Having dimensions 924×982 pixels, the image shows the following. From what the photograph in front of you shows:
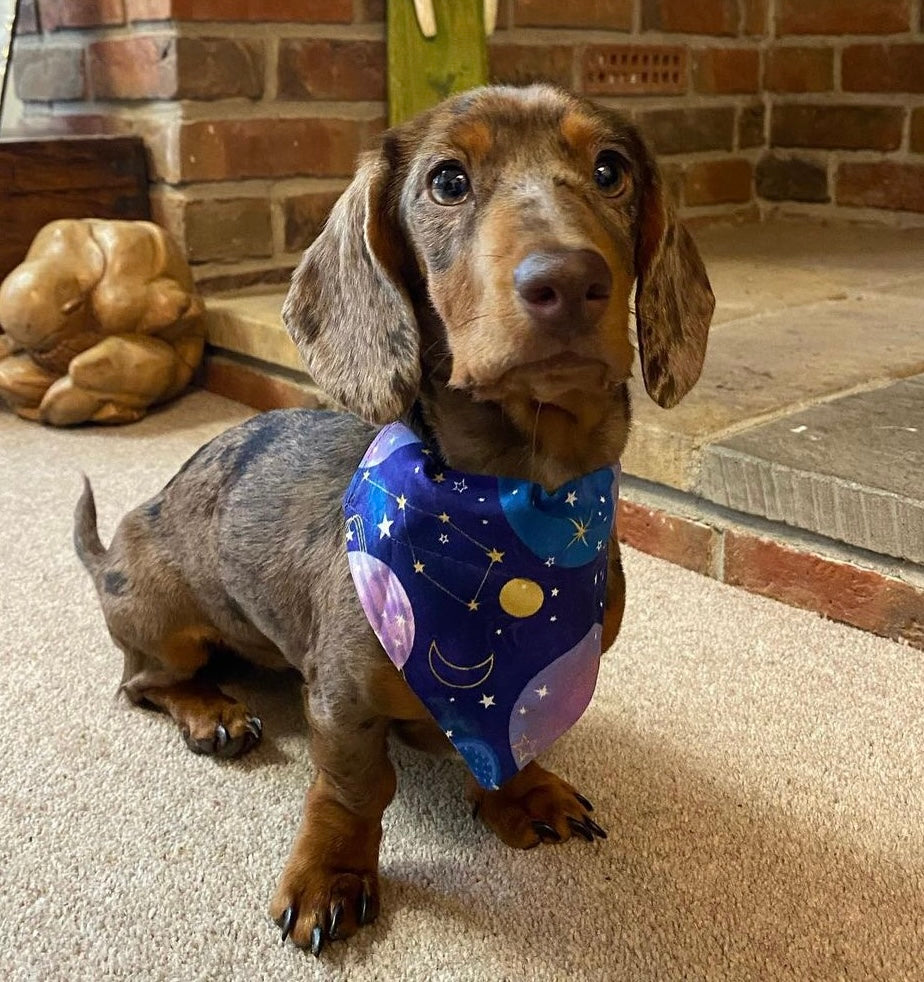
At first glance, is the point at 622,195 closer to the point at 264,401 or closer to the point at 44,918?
the point at 44,918

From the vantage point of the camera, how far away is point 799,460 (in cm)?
177

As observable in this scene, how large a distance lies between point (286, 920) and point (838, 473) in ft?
3.54

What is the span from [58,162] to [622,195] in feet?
7.27

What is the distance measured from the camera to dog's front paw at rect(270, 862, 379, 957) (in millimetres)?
1122

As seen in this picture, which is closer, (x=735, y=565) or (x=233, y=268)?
(x=735, y=565)

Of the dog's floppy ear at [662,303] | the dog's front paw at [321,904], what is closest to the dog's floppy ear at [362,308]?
the dog's floppy ear at [662,303]

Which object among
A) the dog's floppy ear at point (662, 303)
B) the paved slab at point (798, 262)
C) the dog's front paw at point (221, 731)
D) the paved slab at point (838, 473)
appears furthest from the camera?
the paved slab at point (798, 262)

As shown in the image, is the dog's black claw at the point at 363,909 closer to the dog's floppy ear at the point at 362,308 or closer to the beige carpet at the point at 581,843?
the beige carpet at the point at 581,843

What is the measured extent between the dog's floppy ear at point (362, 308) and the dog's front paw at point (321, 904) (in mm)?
497

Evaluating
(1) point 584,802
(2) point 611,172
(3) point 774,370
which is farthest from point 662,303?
(3) point 774,370

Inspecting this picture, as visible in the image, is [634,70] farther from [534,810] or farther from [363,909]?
[363,909]

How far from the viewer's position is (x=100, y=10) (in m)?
2.98

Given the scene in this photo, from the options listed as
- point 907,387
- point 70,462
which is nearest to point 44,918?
point 70,462

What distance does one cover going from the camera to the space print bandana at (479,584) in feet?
3.76
